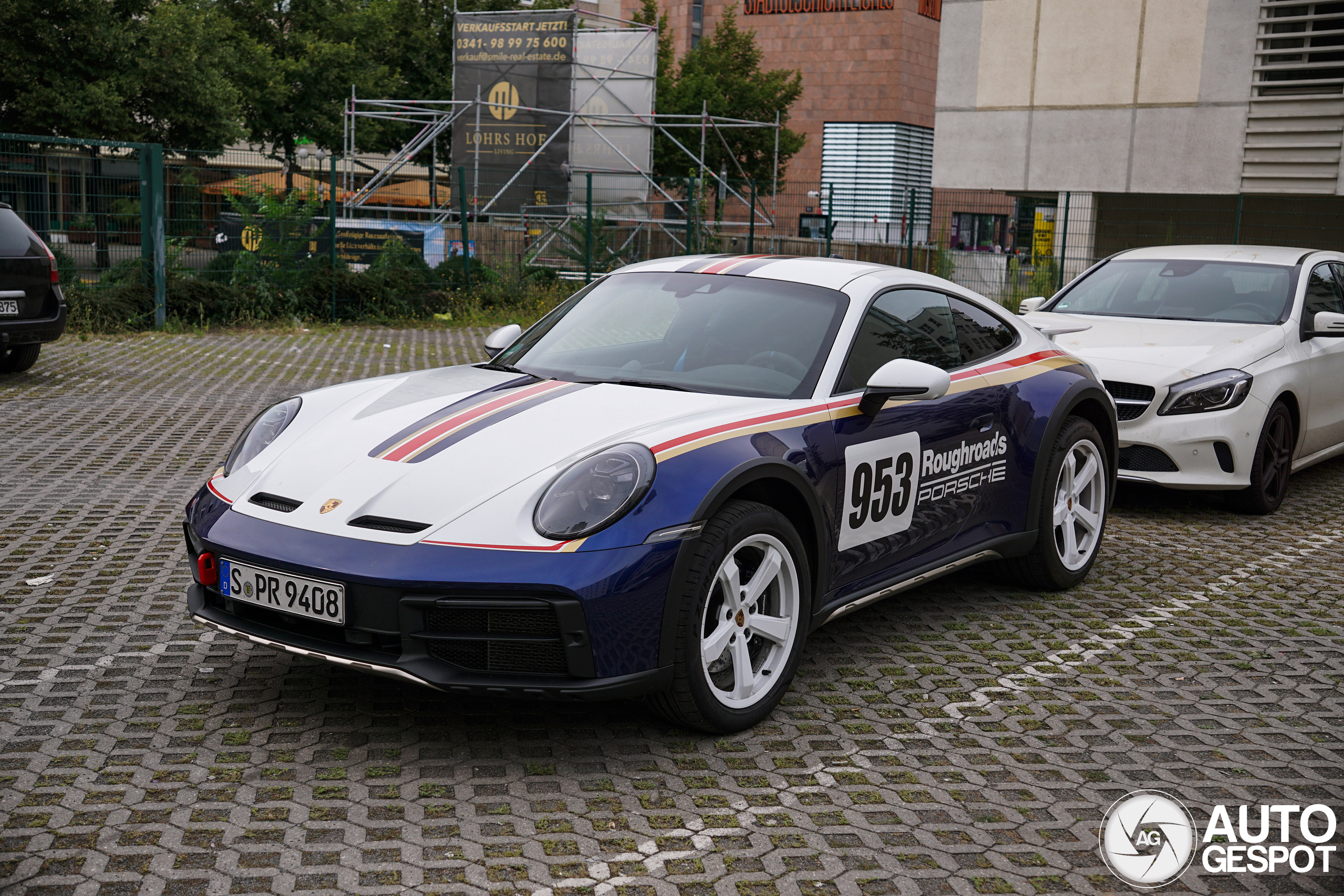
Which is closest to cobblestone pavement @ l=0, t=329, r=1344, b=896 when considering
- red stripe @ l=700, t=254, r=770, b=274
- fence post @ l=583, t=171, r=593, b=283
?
red stripe @ l=700, t=254, r=770, b=274

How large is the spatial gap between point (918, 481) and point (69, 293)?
12.8 m

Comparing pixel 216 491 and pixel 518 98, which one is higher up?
pixel 518 98

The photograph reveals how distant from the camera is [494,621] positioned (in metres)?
3.50

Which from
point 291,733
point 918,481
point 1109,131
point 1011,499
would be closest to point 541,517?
point 291,733

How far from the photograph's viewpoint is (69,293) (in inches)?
571

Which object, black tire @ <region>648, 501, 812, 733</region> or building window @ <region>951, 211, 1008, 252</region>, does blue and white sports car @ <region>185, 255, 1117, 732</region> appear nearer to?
black tire @ <region>648, 501, 812, 733</region>

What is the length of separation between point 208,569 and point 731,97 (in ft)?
162

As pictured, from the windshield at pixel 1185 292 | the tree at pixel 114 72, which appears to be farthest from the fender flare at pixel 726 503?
the tree at pixel 114 72

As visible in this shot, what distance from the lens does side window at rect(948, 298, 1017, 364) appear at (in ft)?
17.2

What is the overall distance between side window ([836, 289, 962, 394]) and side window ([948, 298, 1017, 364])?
43mm

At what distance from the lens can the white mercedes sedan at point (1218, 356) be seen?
23.7 ft

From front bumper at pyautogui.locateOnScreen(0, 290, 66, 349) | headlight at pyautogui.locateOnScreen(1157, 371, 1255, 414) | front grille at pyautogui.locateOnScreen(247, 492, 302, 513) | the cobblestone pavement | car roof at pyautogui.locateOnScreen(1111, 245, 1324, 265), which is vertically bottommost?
the cobblestone pavement

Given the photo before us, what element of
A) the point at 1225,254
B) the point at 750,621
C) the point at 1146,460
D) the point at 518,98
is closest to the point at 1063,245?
the point at 1225,254

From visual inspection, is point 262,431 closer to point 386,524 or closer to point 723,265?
point 386,524
